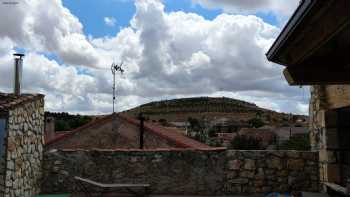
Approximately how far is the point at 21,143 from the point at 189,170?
3790 mm

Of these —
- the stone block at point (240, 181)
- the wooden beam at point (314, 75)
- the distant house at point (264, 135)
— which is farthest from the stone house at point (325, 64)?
the distant house at point (264, 135)

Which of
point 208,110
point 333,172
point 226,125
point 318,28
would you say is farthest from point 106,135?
point 208,110

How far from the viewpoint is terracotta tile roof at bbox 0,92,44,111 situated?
8734mm

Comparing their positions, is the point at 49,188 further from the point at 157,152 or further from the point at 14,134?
the point at 157,152

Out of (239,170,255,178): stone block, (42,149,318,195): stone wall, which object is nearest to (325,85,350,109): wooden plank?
(42,149,318,195): stone wall

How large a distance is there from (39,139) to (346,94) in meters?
7.20

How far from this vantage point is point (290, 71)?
171 inches

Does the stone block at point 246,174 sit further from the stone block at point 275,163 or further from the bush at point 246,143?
the bush at point 246,143

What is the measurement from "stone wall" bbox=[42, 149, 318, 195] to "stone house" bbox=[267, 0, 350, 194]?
1.43 meters

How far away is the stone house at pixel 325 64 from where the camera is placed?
2895 mm

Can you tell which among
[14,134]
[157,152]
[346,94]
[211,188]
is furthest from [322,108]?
[14,134]

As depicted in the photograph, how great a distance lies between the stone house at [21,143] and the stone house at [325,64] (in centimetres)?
607

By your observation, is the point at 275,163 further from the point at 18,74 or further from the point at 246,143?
the point at 246,143

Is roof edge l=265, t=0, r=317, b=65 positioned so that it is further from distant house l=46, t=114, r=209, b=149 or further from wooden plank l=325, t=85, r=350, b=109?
distant house l=46, t=114, r=209, b=149
